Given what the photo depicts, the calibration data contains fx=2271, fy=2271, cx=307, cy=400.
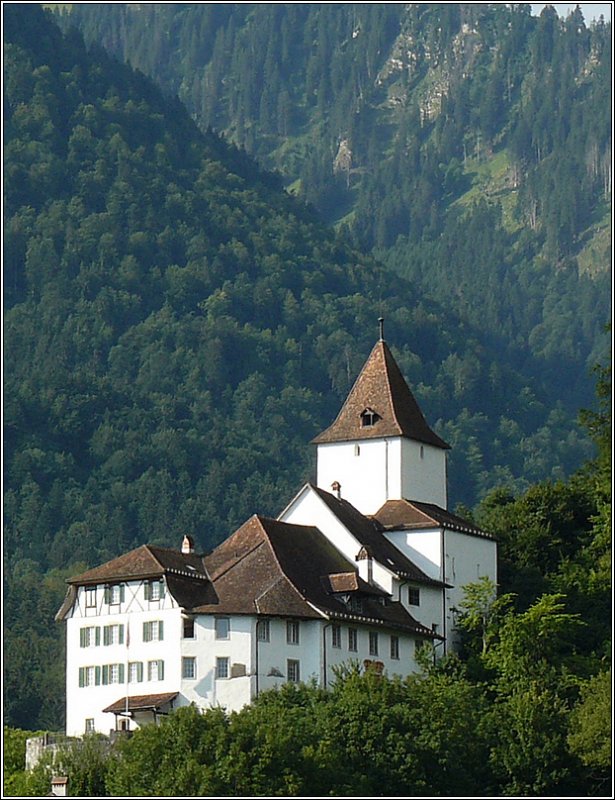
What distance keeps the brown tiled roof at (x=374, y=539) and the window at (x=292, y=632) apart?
731cm

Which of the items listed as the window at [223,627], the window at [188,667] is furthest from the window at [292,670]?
the window at [188,667]

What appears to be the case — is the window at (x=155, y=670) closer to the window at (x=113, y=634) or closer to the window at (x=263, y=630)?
the window at (x=113, y=634)

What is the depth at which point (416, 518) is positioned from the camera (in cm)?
10269

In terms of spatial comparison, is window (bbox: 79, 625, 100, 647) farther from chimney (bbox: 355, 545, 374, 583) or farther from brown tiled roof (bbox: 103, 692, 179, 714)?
chimney (bbox: 355, 545, 374, 583)

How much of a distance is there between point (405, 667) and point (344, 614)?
510 centimetres

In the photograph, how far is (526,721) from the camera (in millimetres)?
88562

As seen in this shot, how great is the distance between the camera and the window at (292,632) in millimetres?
91938

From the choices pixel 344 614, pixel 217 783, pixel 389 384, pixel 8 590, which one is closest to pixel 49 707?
pixel 8 590

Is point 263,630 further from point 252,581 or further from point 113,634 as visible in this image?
point 113,634

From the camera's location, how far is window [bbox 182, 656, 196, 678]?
300 feet

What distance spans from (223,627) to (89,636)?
23.3ft

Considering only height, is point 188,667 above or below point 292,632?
below

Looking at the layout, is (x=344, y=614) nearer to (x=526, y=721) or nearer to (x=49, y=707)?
(x=526, y=721)

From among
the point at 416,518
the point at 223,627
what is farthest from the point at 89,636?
the point at 416,518
